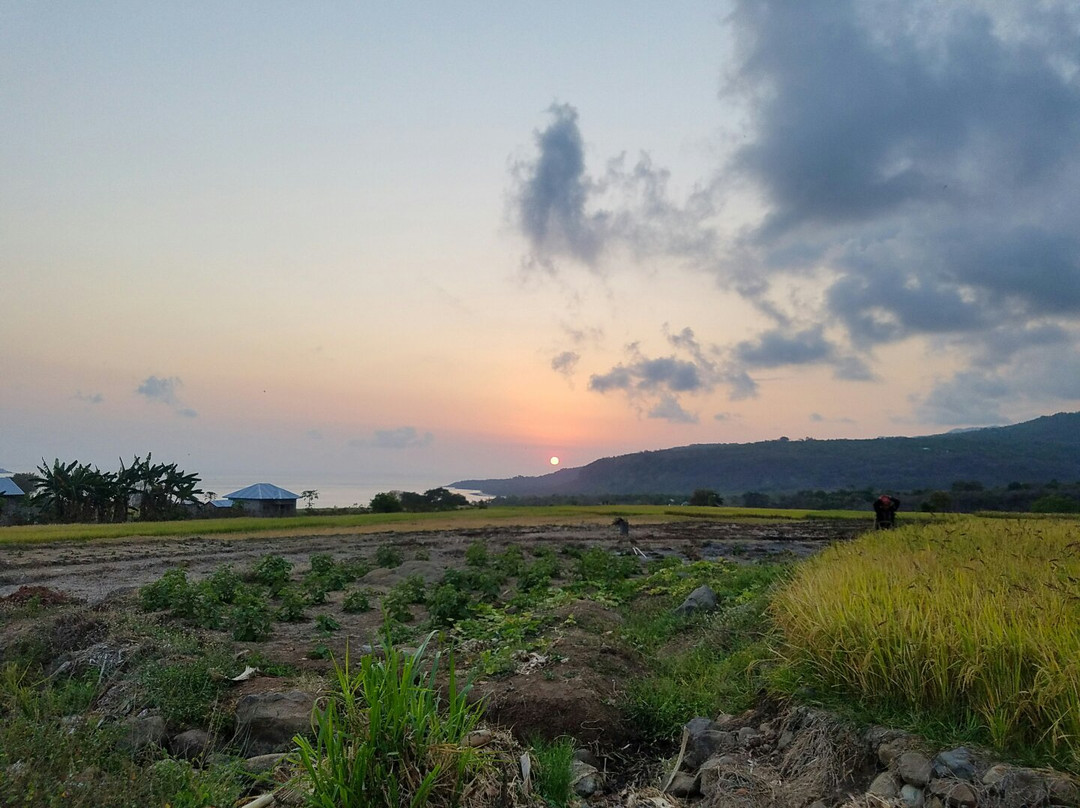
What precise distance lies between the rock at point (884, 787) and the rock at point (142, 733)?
5674 millimetres

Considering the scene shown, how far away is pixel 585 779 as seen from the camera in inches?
225

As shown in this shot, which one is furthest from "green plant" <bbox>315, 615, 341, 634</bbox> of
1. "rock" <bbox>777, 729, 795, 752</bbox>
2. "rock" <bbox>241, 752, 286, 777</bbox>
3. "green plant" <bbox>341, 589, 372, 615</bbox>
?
"rock" <bbox>777, 729, 795, 752</bbox>

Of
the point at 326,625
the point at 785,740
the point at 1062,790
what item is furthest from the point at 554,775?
the point at 326,625

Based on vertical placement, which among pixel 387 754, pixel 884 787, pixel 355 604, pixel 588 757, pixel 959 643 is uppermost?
pixel 959 643

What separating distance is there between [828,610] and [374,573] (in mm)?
14684

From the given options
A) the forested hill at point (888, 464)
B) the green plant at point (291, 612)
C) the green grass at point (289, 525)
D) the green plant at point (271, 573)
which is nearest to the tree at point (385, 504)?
the green grass at point (289, 525)

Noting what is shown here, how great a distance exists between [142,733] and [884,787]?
613cm

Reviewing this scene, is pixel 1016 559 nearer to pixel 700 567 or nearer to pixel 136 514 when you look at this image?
pixel 700 567

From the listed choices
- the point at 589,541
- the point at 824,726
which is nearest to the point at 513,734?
the point at 824,726

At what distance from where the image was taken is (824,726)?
5.44 m

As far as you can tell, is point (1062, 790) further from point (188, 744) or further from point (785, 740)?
point (188, 744)

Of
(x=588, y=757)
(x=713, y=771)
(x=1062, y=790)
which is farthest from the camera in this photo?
(x=588, y=757)

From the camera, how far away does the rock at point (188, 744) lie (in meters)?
6.11

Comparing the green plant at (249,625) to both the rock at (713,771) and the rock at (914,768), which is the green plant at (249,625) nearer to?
the rock at (713,771)
